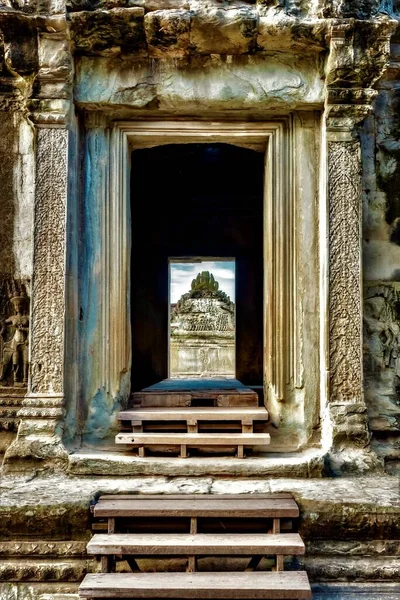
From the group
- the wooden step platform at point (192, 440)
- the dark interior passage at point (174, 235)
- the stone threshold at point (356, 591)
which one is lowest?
the stone threshold at point (356, 591)

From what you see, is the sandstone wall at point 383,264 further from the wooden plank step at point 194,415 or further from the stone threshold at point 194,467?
the wooden plank step at point 194,415

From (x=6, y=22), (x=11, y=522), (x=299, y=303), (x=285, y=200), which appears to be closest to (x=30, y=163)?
(x=6, y=22)

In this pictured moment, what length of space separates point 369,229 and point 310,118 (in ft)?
3.20

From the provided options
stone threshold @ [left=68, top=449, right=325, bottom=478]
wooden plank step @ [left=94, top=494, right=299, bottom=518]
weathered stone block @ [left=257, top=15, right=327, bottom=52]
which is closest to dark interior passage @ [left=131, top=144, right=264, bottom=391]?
weathered stone block @ [left=257, top=15, right=327, bottom=52]

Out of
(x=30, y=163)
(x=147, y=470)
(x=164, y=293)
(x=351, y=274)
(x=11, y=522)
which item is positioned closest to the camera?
(x=11, y=522)

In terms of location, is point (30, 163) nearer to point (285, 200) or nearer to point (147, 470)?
point (285, 200)

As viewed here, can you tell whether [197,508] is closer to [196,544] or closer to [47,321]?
[196,544]

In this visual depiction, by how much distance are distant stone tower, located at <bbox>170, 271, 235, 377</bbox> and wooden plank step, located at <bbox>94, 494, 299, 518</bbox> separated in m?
10.0

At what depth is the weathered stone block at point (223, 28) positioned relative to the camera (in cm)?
400

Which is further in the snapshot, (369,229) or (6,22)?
(369,229)

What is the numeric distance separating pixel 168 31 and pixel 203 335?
11642mm

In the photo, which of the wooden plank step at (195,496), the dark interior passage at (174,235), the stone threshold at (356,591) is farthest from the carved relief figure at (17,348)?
the dark interior passage at (174,235)

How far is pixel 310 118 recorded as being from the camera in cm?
444

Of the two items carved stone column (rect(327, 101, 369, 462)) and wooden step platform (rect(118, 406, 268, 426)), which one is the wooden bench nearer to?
wooden step platform (rect(118, 406, 268, 426))
